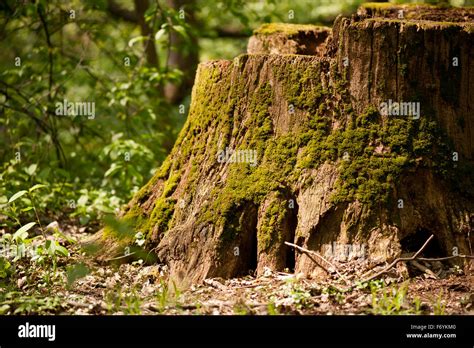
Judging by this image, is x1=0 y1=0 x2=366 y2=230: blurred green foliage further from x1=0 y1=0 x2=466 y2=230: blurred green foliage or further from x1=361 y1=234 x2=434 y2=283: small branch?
x1=361 y1=234 x2=434 y2=283: small branch

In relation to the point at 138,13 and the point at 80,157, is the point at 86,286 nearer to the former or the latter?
the point at 80,157

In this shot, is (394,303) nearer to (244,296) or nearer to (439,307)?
(439,307)

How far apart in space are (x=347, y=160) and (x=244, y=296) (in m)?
1.30

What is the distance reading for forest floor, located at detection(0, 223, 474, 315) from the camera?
391 centimetres

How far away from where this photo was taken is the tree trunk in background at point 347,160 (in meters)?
4.42

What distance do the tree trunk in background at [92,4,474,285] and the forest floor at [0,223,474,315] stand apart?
0.64ft

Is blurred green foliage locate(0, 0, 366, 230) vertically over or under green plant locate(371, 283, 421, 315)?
over

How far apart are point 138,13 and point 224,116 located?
6.52m

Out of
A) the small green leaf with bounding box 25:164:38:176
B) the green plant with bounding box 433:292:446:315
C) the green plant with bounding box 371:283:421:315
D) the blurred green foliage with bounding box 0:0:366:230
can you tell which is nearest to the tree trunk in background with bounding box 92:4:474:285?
the green plant with bounding box 371:283:421:315

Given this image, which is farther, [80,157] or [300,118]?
[80,157]

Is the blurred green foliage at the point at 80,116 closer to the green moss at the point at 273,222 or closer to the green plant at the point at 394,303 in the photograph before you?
the green moss at the point at 273,222

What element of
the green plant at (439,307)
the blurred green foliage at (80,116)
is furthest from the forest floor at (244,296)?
the blurred green foliage at (80,116)

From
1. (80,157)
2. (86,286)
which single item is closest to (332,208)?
(86,286)
